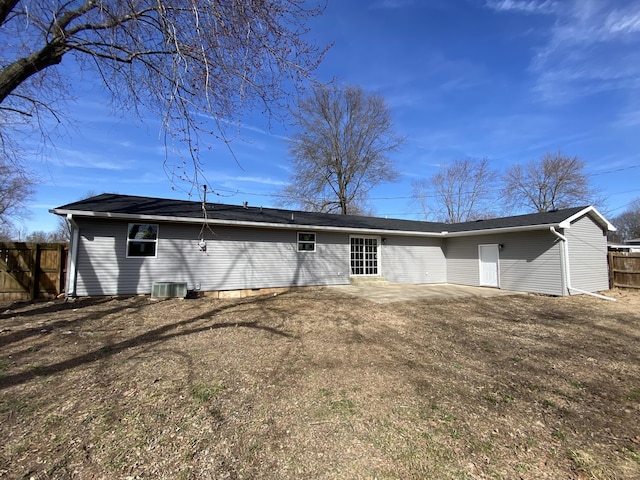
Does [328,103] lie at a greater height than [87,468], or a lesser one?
greater

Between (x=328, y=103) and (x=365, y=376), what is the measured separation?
76.0ft

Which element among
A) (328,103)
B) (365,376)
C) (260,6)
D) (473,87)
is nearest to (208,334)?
(365,376)

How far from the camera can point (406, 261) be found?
14.7 meters

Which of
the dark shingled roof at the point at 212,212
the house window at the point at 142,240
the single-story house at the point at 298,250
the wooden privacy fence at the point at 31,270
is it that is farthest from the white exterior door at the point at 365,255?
the wooden privacy fence at the point at 31,270

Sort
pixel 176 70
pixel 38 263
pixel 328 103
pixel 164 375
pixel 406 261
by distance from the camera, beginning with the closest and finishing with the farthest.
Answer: pixel 164 375, pixel 176 70, pixel 38 263, pixel 406 261, pixel 328 103

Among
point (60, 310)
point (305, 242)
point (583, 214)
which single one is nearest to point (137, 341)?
point (60, 310)

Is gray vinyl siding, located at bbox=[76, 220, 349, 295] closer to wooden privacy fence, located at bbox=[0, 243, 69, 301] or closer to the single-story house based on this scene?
the single-story house

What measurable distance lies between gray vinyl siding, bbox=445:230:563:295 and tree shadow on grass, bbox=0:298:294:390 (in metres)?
10.6

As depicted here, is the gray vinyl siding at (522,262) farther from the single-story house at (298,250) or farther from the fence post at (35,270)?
the fence post at (35,270)

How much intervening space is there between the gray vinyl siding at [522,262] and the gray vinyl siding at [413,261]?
3.20 ft

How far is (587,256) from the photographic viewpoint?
12.1 m

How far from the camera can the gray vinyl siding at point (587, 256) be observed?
37.6 feet

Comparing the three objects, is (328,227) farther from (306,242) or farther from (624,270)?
(624,270)

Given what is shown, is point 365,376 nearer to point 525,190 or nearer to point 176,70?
point 176,70
